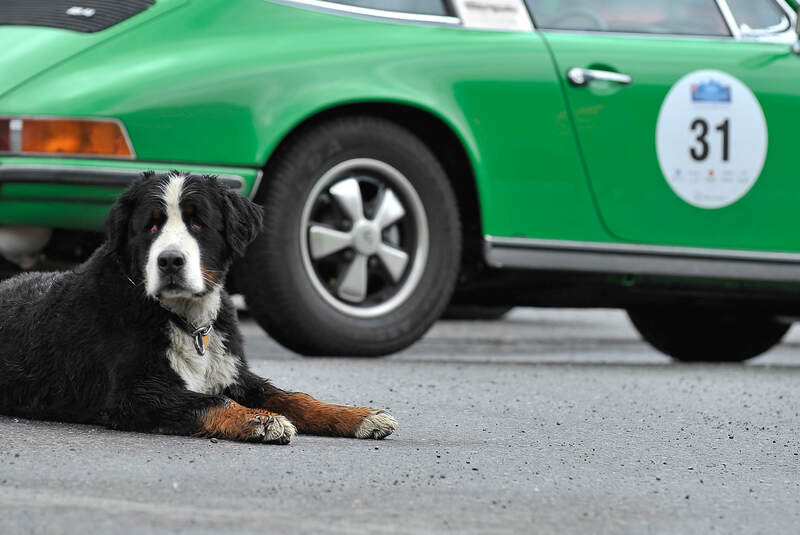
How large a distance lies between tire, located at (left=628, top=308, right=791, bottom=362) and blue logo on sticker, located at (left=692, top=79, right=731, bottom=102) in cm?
203

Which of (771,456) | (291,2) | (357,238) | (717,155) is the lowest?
(771,456)

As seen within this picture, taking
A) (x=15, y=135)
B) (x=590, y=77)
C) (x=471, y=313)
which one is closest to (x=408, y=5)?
(x=590, y=77)

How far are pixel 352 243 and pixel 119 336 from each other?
2076 millimetres

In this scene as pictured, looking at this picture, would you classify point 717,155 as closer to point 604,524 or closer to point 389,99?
point 389,99

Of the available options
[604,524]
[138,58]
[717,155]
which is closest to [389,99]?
[138,58]

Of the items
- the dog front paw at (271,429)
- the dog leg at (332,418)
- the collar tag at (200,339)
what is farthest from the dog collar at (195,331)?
the dog front paw at (271,429)

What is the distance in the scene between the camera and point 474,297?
7555mm

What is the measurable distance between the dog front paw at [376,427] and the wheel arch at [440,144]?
1995 mm

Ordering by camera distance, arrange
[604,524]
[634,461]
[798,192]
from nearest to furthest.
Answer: [604,524] → [634,461] → [798,192]

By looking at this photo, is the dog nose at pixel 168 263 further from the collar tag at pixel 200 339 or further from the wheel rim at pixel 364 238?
the wheel rim at pixel 364 238

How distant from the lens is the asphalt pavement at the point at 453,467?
3264mm

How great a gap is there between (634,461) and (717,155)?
2872 millimetres

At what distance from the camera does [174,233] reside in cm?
453

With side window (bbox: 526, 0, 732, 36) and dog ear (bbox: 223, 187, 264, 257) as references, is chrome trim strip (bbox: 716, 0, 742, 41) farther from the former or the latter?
dog ear (bbox: 223, 187, 264, 257)
